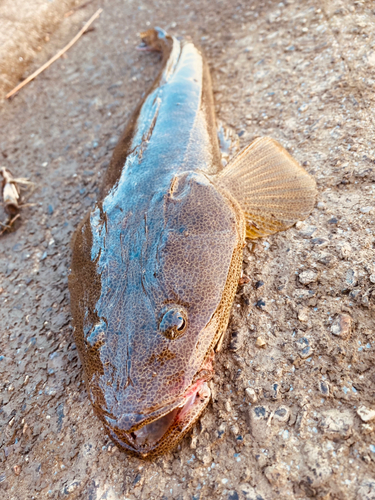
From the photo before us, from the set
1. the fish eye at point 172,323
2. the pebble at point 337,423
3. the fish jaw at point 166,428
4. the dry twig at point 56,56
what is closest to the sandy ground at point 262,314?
the pebble at point 337,423

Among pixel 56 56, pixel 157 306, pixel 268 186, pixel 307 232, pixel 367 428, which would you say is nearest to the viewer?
pixel 367 428

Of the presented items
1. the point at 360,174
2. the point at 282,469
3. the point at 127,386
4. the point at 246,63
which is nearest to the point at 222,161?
the point at 360,174

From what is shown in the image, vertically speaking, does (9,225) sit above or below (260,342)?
above

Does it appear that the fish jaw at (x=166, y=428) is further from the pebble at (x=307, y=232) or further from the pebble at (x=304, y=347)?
the pebble at (x=307, y=232)

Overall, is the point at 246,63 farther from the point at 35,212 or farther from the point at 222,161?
the point at 35,212

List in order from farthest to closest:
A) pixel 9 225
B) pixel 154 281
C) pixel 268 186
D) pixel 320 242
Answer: pixel 9 225, pixel 268 186, pixel 320 242, pixel 154 281

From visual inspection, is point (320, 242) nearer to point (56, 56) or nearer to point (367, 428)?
point (367, 428)

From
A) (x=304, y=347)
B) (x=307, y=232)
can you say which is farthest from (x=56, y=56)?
(x=304, y=347)
